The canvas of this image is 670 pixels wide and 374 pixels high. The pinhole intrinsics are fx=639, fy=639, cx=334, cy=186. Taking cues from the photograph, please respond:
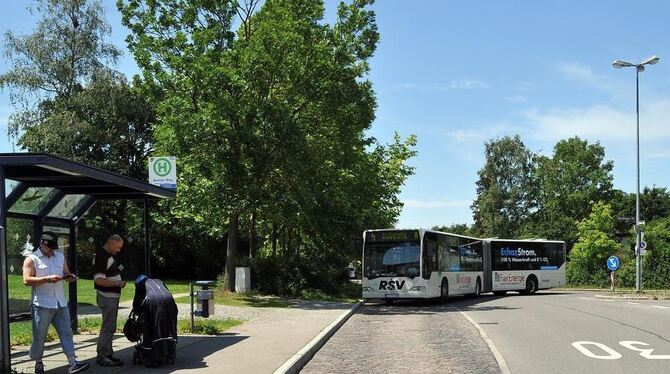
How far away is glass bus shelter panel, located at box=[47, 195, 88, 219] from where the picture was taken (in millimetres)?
11380

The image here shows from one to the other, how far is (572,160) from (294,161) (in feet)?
220

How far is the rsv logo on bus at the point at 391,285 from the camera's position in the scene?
25531 mm

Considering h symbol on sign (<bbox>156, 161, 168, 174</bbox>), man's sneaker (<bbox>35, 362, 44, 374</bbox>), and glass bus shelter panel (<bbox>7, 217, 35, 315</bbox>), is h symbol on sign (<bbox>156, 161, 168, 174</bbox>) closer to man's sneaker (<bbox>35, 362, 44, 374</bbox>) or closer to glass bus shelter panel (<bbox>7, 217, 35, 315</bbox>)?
glass bus shelter panel (<bbox>7, 217, 35, 315</bbox>)

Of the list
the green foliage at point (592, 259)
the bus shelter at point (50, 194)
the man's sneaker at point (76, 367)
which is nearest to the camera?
the bus shelter at point (50, 194)

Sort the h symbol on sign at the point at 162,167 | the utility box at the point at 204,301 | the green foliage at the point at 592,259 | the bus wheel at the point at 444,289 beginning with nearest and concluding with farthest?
1. the h symbol on sign at the point at 162,167
2. the utility box at the point at 204,301
3. the bus wheel at the point at 444,289
4. the green foliage at the point at 592,259

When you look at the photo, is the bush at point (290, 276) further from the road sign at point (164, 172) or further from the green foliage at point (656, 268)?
the green foliage at point (656, 268)

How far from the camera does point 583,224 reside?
58406mm

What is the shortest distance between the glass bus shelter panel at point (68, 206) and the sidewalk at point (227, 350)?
7.44 ft

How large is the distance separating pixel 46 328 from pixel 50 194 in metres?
3.49

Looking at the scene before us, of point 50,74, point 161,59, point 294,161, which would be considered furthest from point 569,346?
point 50,74

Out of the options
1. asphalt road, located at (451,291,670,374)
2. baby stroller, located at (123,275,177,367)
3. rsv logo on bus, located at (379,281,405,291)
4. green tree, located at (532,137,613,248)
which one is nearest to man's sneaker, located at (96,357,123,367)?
baby stroller, located at (123,275,177,367)

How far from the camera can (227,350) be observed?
1070 centimetres

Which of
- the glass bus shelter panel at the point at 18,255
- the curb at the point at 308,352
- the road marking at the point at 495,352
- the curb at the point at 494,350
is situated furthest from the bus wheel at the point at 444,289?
the glass bus shelter panel at the point at 18,255

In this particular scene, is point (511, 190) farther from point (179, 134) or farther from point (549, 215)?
point (179, 134)
